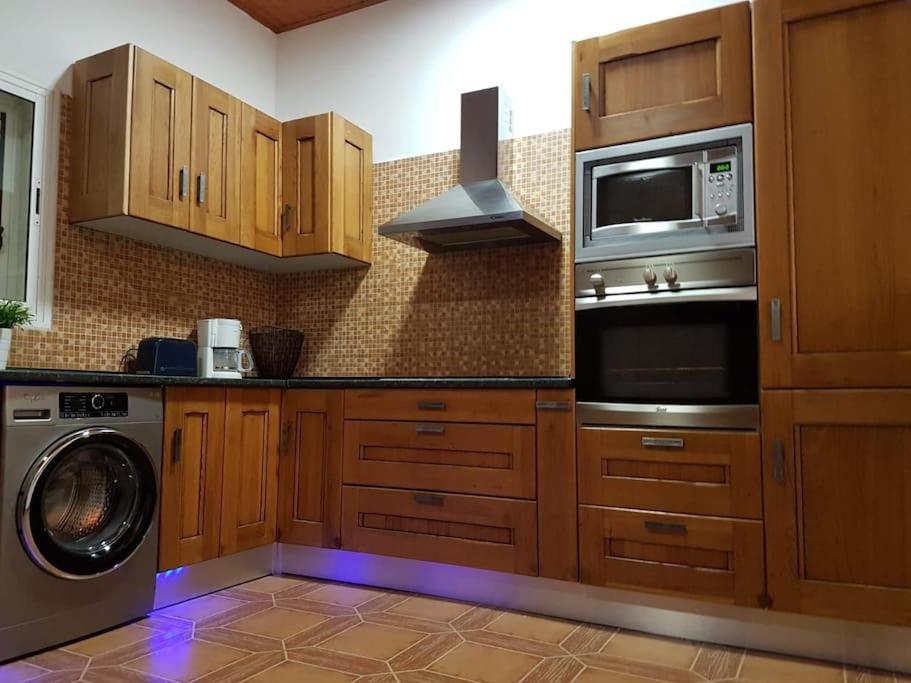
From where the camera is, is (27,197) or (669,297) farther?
(27,197)

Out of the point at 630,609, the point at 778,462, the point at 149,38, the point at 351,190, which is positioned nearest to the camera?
the point at 778,462

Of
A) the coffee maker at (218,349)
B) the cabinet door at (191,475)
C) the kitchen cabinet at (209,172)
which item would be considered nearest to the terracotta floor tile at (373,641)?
the cabinet door at (191,475)

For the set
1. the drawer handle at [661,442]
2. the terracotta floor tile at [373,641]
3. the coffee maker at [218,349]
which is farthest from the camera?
the coffee maker at [218,349]

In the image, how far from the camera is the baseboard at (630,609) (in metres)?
2.11

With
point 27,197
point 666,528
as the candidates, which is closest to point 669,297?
point 666,528

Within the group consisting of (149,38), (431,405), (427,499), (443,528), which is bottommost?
(443,528)

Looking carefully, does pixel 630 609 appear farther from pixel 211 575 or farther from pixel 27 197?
pixel 27 197

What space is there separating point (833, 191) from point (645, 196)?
580mm

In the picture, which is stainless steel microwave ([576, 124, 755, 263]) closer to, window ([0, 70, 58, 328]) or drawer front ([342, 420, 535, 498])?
drawer front ([342, 420, 535, 498])

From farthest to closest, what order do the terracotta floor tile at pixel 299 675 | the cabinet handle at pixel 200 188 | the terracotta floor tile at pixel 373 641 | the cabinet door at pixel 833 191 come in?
the cabinet handle at pixel 200 188
the terracotta floor tile at pixel 373 641
the cabinet door at pixel 833 191
the terracotta floor tile at pixel 299 675

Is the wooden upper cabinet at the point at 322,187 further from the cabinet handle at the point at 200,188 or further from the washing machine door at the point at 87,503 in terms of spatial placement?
the washing machine door at the point at 87,503

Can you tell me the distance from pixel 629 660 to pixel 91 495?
182cm

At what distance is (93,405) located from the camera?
230cm

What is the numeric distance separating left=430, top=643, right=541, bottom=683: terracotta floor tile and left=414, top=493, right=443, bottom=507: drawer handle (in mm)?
590
